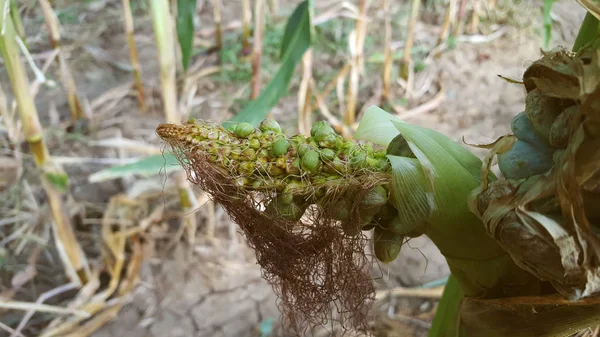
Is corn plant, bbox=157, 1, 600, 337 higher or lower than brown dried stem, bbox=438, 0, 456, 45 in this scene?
higher

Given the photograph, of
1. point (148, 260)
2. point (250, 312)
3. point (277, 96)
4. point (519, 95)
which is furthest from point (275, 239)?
point (519, 95)

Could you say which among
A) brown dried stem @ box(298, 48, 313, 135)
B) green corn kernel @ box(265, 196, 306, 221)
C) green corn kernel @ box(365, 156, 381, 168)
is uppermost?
green corn kernel @ box(365, 156, 381, 168)

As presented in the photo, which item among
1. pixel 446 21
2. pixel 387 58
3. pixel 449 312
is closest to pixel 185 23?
pixel 449 312

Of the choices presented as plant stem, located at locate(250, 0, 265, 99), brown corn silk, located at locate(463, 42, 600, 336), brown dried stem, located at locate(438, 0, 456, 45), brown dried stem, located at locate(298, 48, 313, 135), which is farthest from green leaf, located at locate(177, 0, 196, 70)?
brown dried stem, located at locate(438, 0, 456, 45)

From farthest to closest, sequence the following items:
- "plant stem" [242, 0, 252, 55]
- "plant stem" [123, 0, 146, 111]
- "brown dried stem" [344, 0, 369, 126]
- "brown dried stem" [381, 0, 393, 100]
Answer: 1. "plant stem" [242, 0, 252, 55]
2. "brown dried stem" [381, 0, 393, 100]
3. "brown dried stem" [344, 0, 369, 126]
4. "plant stem" [123, 0, 146, 111]

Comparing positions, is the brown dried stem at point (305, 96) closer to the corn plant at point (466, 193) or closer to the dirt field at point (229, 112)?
the dirt field at point (229, 112)

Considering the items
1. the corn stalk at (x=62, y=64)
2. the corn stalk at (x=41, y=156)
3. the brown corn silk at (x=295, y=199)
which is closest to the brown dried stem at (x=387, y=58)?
the corn stalk at (x=62, y=64)

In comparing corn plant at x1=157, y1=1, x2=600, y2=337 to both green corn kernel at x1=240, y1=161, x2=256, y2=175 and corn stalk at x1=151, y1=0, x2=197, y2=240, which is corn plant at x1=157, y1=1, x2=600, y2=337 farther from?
corn stalk at x1=151, y1=0, x2=197, y2=240
